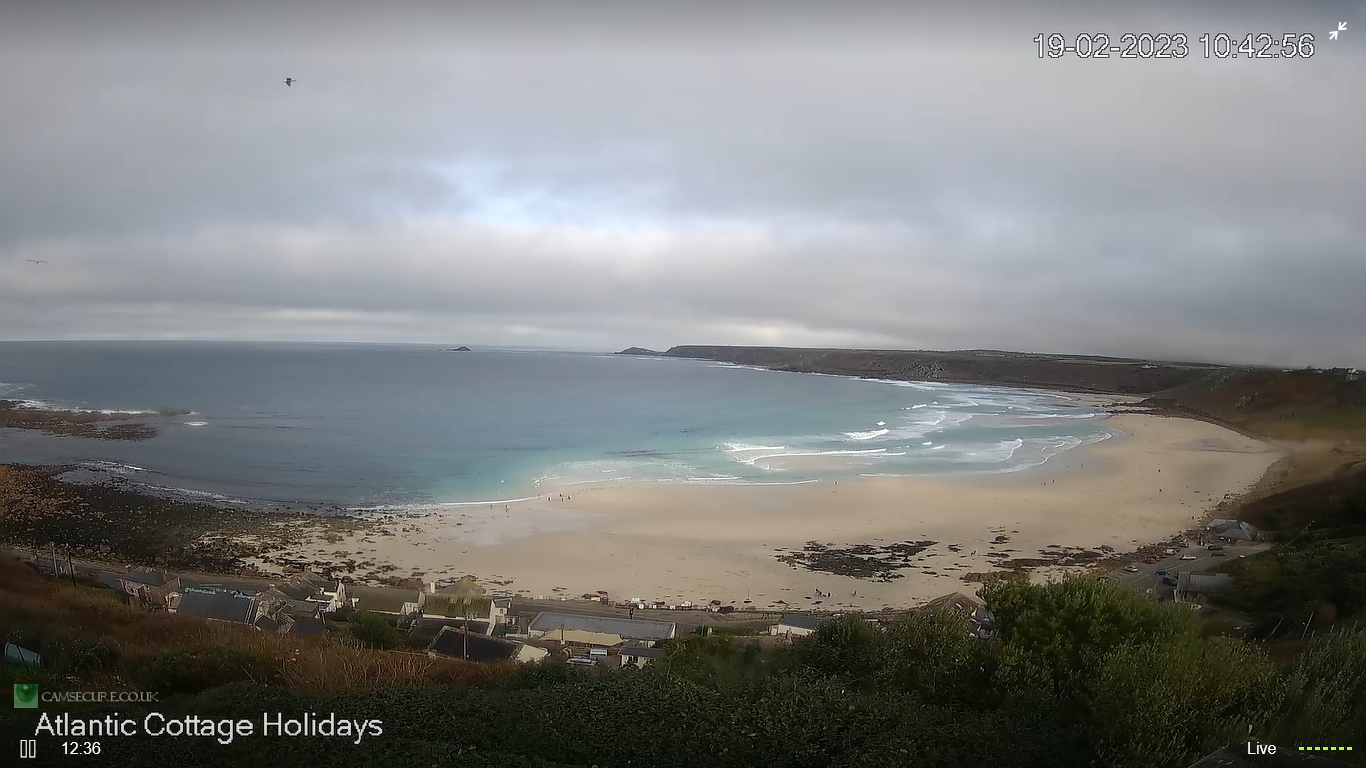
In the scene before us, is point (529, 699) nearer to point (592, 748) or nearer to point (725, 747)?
point (592, 748)

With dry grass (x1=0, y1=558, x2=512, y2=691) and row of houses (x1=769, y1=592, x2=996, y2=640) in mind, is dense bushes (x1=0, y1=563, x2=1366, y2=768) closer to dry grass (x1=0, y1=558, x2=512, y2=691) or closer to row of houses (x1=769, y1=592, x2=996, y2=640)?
dry grass (x1=0, y1=558, x2=512, y2=691)

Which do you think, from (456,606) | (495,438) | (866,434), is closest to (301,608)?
(456,606)

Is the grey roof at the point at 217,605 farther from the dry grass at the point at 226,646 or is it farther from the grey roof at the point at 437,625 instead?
the grey roof at the point at 437,625

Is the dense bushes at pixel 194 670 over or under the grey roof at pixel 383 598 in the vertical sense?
over

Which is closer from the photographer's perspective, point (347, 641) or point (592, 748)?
point (592, 748)

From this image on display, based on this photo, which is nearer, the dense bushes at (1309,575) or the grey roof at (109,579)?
the dense bushes at (1309,575)

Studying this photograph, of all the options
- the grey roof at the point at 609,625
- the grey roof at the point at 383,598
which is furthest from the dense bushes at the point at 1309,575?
the grey roof at the point at 383,598

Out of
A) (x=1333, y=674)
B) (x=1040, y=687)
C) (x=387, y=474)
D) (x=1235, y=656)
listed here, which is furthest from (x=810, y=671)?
(x=387, y=474)
